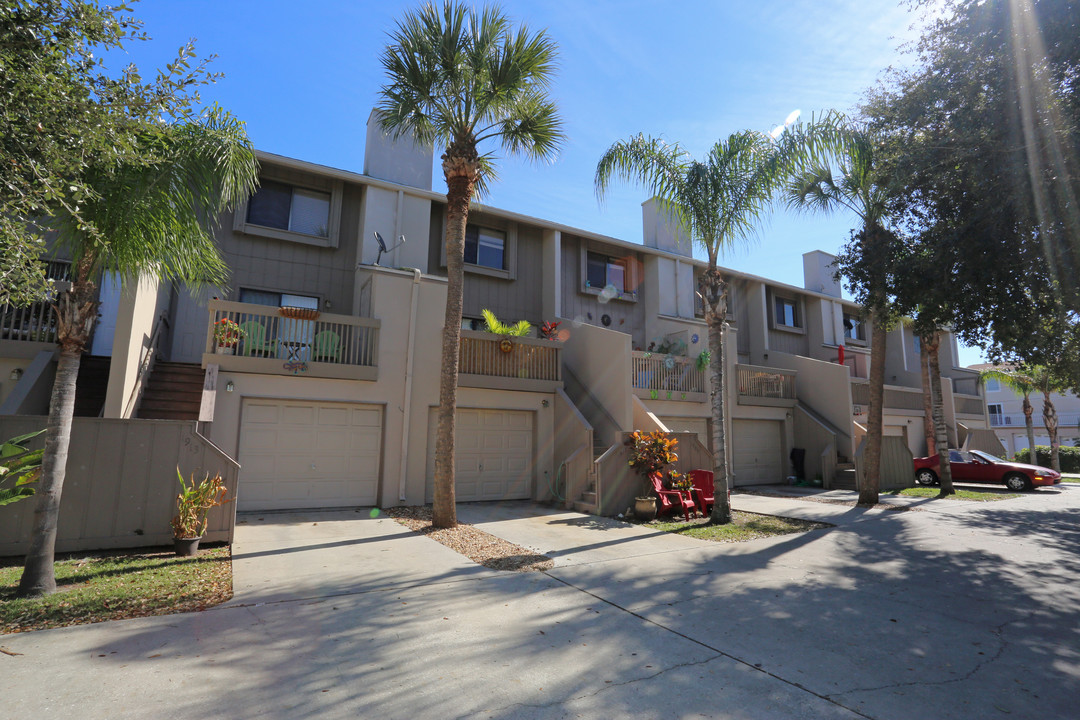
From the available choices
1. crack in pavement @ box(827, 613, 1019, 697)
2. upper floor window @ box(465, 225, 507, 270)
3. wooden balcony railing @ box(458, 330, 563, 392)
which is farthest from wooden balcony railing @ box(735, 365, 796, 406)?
crack in pavement @ box(827, 613, 1019, 697)

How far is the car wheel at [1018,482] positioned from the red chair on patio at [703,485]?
13.4 m

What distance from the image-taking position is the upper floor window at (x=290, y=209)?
1400 centimetres

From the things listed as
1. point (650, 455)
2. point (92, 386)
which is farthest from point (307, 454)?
point (650, 455)

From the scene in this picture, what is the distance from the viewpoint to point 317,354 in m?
Answer: 11.6

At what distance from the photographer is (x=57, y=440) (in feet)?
18.7

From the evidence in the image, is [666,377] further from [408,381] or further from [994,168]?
[994,168]

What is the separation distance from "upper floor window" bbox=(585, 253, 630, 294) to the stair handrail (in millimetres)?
12041

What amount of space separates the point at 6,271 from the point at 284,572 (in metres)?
4.18

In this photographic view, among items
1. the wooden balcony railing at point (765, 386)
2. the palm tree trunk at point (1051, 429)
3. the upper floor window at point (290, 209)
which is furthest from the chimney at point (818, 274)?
the upper floor window at point (290, 209)

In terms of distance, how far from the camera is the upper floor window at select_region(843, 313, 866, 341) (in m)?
26.6

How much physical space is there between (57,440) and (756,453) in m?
17.6

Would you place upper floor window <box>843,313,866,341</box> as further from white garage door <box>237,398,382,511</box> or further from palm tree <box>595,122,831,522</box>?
white garage door <box>237,398,382,511</box>

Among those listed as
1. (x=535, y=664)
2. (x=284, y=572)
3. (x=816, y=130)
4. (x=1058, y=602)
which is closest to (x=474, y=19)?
(x=816, y=130)

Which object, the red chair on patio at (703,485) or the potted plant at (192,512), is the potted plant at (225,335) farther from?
the red chair on patio at (703,485)
